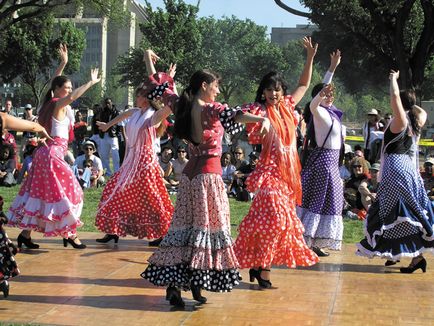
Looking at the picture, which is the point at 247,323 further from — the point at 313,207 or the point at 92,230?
the point at 92,230

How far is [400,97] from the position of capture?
826 centimetres

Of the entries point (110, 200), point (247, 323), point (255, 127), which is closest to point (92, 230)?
point (110, 200)

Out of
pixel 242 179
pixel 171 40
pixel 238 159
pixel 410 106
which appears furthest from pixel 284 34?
pixel 410 106

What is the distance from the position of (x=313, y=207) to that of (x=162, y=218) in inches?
67.1

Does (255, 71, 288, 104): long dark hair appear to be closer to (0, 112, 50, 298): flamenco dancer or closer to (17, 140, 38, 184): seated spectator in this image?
(0, 112, 50, 298): flamenco dancer

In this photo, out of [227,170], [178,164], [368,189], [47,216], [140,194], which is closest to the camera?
[47,216]

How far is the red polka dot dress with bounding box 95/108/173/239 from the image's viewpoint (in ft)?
30.5

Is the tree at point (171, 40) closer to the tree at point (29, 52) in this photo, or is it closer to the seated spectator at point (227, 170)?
the tree at point (29, 52)

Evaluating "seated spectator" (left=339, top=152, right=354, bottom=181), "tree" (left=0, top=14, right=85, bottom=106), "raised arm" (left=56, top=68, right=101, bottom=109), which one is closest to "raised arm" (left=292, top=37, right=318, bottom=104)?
"raised arm" (left=56, top=68, right=101, bottom=109)

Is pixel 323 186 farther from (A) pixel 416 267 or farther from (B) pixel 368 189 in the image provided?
(B) pixel 368 189

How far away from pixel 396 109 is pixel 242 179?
826 centimetres

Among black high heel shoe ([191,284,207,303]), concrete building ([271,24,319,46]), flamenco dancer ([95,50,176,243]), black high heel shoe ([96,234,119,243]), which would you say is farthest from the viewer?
concrete building ([271,24,319,46])

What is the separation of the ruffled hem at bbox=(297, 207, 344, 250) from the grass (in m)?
2.01

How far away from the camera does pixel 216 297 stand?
274 inches
